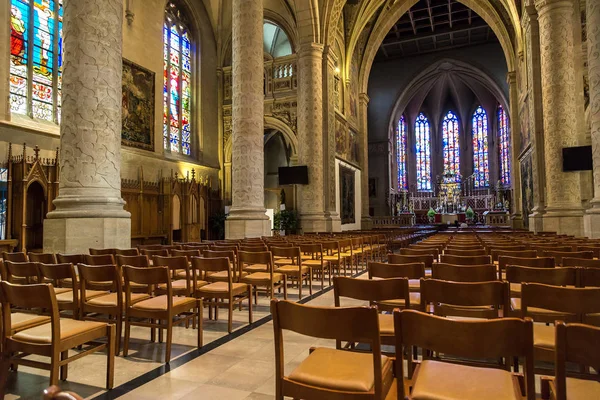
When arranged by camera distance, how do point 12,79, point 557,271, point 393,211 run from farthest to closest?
point 393,211
point 12,79
point 557,271

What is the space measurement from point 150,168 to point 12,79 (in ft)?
17.3

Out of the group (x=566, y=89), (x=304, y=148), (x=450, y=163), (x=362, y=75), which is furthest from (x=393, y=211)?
(x=566, y=89)

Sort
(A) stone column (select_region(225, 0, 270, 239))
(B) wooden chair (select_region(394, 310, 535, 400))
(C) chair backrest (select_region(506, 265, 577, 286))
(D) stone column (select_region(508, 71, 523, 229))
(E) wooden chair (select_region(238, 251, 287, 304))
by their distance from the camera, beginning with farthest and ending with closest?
(D) stone column (select_region(508, 71, 523, 229)) → (A) stone column (select_region(225, 0, 270, 239)) → (E) wooden chair (select_region(238, 251, 287, 304)) → (C) chair backrest (select_region(506, 265, 577, 286)) → (B) wooden chair (select_region(394, 310, 535, 400))

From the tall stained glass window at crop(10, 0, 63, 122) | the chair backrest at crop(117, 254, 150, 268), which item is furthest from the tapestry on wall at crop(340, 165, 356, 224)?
the chair backrest at crop(117, 254, 150, 268)

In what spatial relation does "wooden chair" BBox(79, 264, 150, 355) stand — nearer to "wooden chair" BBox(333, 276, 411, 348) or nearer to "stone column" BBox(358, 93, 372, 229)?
"wooden chair" BBox(333, 276, 411, 348)

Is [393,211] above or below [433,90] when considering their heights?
below

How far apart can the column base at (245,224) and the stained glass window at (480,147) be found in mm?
30107

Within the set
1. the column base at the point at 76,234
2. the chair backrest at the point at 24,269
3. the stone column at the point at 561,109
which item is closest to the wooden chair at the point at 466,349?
the chair backrest at the point at 24,269

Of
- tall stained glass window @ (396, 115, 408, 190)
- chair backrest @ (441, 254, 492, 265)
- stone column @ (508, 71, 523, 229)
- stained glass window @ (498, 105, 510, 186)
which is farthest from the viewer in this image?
tall stained glass window @ (396, 115, 408, 190)

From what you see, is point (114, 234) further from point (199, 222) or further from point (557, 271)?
point (199, 222)

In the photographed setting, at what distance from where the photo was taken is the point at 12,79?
38.5 feet

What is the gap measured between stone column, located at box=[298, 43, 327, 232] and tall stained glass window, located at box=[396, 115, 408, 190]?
21823 mm

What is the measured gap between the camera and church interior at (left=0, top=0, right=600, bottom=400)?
226cm

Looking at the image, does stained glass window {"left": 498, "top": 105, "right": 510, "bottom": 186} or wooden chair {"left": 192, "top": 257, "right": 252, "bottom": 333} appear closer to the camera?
wooden chair {"left": 192, "top": 257, "right": 252, "bottom": 333}
